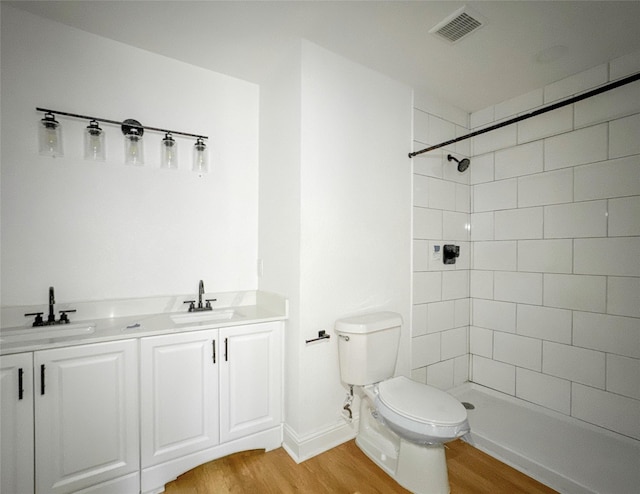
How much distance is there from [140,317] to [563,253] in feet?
9.19

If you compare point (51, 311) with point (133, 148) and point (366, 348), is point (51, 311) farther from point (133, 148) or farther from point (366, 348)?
point (366, 348)

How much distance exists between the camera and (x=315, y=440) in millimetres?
1781

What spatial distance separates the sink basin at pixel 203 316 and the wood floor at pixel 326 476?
2.61 ft

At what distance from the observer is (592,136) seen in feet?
6.44

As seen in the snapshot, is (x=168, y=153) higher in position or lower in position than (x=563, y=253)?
higher

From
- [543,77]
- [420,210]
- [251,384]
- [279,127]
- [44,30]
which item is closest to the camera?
[44,30]

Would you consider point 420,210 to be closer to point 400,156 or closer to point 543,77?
point 400,156

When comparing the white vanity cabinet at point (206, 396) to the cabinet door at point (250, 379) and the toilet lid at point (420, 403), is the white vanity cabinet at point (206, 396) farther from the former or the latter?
the toilet lid at point (420, 403)

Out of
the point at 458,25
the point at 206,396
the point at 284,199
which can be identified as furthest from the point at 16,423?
the point at 458,25

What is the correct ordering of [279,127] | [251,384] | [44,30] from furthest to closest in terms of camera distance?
Result: [279,127] < [251,384] < [44,30]

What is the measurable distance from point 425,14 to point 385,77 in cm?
56

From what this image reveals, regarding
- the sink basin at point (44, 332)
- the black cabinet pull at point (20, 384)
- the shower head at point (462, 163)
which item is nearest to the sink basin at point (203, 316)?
the sink basin at point (44, 332)

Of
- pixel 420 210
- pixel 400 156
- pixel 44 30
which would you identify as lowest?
pixel 420 210

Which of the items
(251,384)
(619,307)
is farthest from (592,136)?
(251,384)
